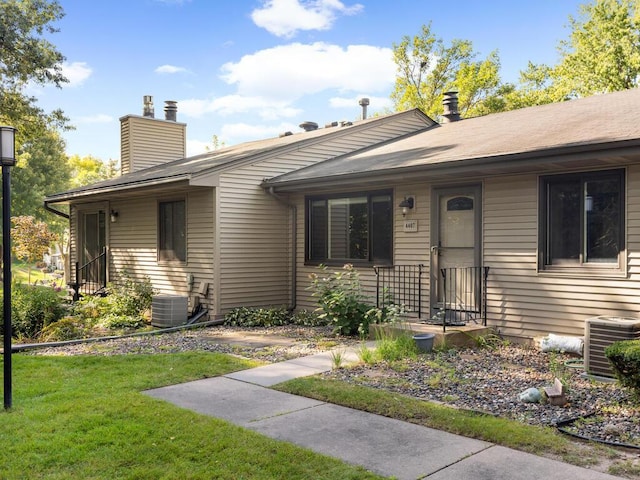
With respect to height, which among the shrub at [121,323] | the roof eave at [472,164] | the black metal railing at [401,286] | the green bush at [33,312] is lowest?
the shrub at [121,323]

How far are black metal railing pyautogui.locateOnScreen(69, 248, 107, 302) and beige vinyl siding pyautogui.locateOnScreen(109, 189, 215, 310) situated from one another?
1.57ft

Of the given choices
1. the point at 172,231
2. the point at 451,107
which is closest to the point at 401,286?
the point at 172,231

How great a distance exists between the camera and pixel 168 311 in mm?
9367

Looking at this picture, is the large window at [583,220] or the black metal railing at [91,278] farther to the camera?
the black metal railing at [91,278]

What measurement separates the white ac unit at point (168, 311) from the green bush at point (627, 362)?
6850mm

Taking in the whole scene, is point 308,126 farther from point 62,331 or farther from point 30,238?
point 30,238

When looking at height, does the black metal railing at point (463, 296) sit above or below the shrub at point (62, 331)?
above

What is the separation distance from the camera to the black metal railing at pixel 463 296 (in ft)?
25.5

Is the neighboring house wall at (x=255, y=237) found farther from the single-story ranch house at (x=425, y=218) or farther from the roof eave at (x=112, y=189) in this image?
the roof eave at (x=112, y=189)

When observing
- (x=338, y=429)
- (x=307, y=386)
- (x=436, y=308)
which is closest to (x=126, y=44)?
(x=436, y=308)

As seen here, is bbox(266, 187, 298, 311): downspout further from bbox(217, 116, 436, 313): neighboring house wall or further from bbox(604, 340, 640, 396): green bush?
bbox(604, 340, 640, 396): green bush

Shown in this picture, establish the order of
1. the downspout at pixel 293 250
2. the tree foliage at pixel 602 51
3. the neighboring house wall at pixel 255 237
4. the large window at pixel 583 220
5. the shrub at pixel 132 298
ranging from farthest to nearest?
1. the tree foliage at pixel 602 51
2. the downspout at pixel 293 250
3. the shrub at pixel 132 298
4. the neighboring house wall at pixel 255 237
5. the large window at pixel 583 220

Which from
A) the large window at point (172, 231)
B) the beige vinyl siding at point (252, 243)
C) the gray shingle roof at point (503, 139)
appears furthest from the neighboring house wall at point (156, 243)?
the gray shingle roof at point (503, 139)

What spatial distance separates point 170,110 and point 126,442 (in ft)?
47.5
